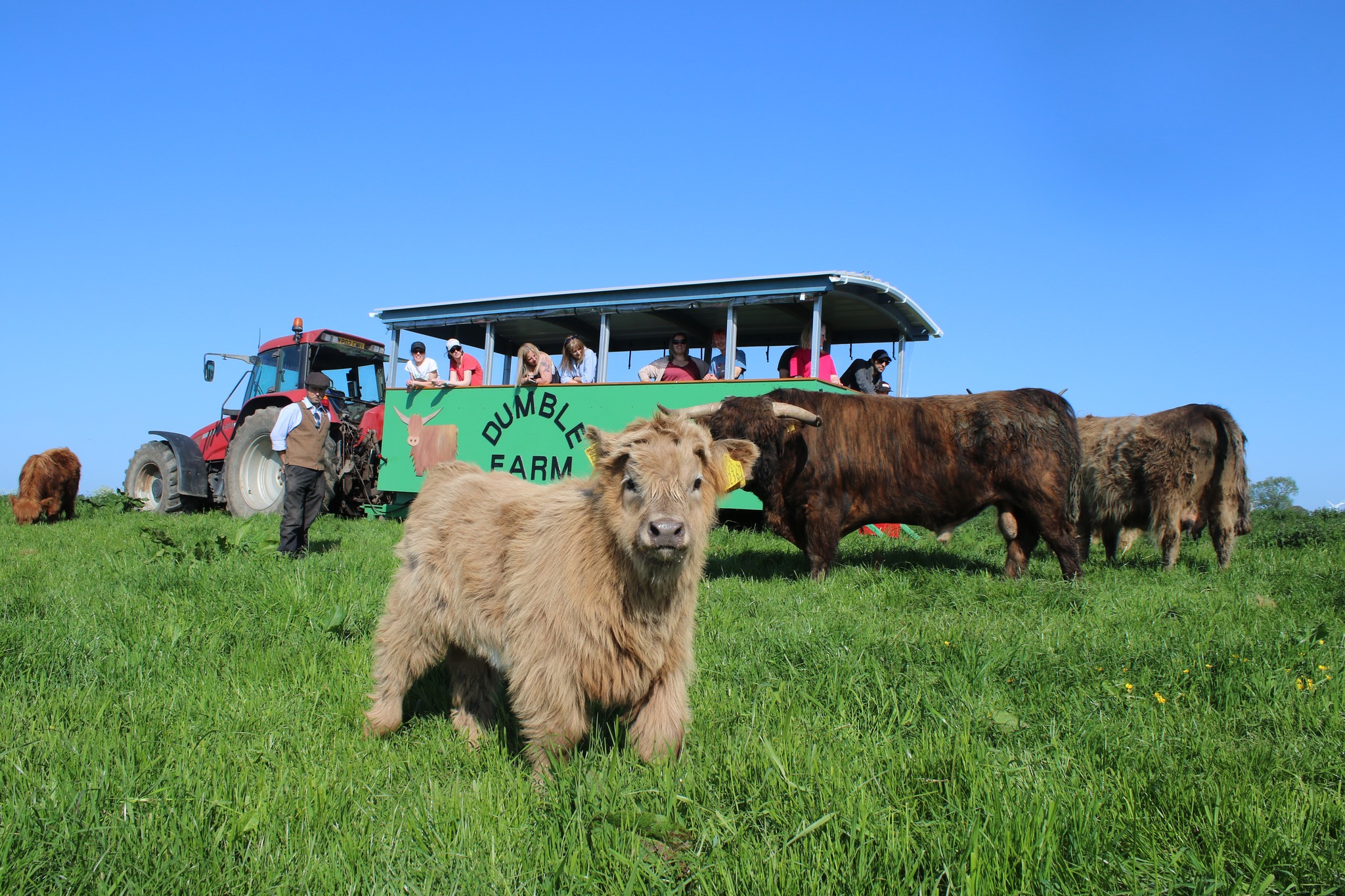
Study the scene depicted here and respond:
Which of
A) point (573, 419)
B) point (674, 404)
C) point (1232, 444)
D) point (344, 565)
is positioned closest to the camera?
point (344, 565)

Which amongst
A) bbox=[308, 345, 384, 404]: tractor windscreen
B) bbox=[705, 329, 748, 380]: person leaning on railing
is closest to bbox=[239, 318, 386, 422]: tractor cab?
bbox=[308, 345, 384, 404]: tractor windscreen

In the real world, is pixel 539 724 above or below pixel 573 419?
below

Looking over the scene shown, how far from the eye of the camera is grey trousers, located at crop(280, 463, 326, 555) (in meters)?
8.09

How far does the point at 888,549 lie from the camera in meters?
8.79

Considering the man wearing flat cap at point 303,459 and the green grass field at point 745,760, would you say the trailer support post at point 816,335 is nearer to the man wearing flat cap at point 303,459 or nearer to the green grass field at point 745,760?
the green grass field at point 745,760

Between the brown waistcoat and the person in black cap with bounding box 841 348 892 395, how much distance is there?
6.41m

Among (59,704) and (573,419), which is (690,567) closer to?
(59,704)

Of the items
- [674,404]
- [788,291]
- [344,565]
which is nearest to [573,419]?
[674,404]

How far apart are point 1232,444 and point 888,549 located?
379 centimetres

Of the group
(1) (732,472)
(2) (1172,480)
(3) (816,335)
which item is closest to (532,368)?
(3) (816,335)

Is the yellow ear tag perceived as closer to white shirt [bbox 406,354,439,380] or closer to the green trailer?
the green trailer

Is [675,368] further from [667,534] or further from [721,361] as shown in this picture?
[667,534]

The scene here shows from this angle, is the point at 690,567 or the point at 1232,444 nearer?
the point at 690,567

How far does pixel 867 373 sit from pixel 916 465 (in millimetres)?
3156
